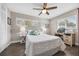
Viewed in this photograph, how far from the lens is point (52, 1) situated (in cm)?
184

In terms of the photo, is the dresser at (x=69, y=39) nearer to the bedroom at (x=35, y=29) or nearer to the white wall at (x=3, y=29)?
the bedroom at (x=35, y=29)

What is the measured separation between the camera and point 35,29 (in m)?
1.89

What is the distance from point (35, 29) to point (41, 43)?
356mm

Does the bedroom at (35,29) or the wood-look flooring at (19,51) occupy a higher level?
the bedroom at (35,29)

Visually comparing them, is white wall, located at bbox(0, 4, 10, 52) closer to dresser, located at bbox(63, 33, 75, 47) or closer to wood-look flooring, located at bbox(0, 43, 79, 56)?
wood-look flooring, located at bbox(0, 43, 79, 56)

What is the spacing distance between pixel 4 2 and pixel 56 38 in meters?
1.51

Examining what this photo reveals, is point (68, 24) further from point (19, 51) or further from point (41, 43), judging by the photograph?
point (19, 51)

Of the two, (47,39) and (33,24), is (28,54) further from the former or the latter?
(33,24)

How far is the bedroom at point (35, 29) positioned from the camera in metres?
1.84

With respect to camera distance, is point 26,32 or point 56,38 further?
point 56,38

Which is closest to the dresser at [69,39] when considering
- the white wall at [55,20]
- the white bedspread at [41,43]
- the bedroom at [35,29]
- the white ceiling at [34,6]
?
the bedroom at [35,29]

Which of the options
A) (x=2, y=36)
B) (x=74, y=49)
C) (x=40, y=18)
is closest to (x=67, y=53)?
(x=74, y=49)

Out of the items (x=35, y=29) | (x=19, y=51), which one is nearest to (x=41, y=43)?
(x=35, y=29)

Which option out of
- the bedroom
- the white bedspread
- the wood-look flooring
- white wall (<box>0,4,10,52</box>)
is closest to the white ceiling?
the bedroom
